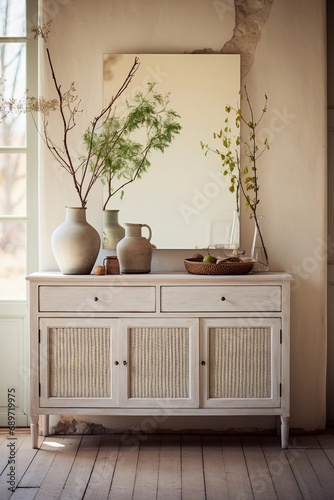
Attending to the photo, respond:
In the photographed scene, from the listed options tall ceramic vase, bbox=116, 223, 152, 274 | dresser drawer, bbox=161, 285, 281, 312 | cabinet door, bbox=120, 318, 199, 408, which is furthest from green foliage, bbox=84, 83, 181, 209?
cabinet door, bbox=120, 318, 199, 408

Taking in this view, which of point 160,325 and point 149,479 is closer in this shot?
point 149,479

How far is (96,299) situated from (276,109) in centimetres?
154

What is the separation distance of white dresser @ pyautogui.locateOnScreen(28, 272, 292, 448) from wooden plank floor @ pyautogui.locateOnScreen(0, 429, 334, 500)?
228 millimetres

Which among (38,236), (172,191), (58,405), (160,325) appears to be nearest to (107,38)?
(172,191)

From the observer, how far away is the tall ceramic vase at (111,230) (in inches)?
158

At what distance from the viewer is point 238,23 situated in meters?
4.02

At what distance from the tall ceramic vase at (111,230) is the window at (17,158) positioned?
464mm

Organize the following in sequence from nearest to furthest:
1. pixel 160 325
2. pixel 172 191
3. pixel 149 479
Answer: pixel 149 479
pixel 160 325
pixel 172 191

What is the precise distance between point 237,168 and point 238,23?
2.77ft

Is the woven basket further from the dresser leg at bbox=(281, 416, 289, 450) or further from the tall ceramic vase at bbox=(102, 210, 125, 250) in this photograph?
the dresser leg at bbox=(281, 416, 289, 450)

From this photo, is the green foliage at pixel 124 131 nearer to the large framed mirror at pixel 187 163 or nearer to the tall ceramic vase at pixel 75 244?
the large framed mirror at pixel 187 163

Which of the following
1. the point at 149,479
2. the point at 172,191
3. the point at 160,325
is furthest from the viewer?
the point at 172,191

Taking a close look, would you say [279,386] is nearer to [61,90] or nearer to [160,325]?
[160,325]

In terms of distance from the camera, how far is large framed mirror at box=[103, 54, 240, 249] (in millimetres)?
3988
